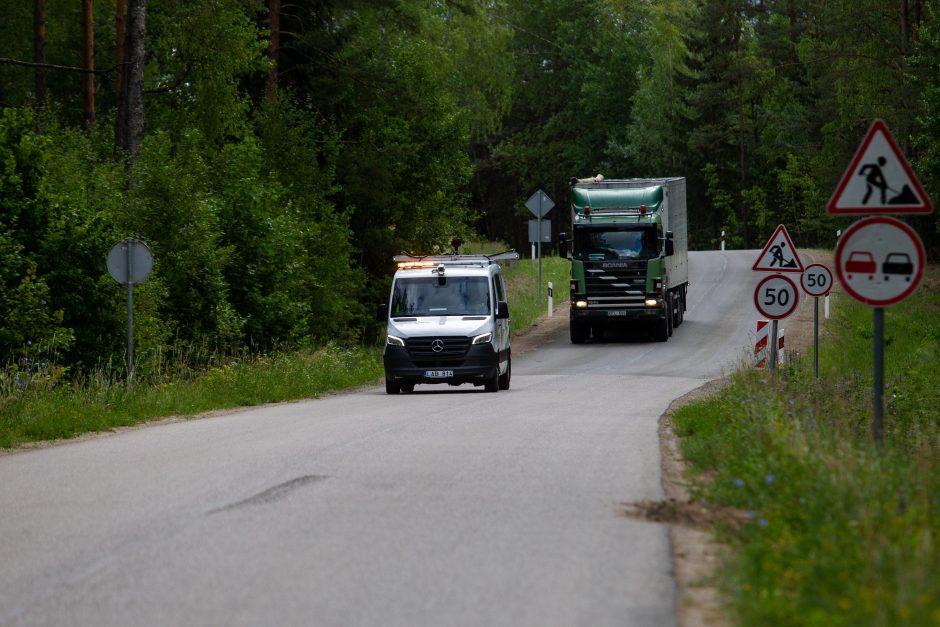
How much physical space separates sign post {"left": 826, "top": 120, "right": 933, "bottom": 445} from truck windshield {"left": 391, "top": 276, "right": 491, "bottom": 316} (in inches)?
536

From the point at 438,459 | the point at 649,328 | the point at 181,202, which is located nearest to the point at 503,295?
the point at 181,202

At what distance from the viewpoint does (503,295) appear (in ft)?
81.5

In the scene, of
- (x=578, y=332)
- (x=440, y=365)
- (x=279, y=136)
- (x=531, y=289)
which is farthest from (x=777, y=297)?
(x=531, y=289)

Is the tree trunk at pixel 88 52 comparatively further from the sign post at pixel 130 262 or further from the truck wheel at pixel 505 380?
the sign post at pixel 130 262

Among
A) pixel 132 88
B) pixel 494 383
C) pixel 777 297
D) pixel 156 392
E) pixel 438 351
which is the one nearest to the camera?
pixel 777 297

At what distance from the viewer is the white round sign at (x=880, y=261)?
33.4 ft

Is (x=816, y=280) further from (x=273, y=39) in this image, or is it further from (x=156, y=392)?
(x=273, y=39)

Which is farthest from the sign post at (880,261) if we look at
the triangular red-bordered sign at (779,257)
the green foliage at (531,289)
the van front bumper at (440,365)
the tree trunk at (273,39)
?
the green foliage at (531,289)

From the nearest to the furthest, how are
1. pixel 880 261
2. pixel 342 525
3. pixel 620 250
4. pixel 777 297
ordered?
pixel 342 525 → pixel 880 261 → pixel 777 297 → pixel 620 250

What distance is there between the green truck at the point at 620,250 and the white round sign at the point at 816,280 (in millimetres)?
9380

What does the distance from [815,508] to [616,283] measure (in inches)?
1104

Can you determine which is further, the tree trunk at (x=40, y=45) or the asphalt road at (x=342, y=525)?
the tree trunk at (x=40, y=45)

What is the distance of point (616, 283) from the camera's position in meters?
36.2

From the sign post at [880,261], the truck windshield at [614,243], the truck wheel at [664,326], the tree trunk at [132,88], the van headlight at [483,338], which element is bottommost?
the truck wheel at [664,326]
